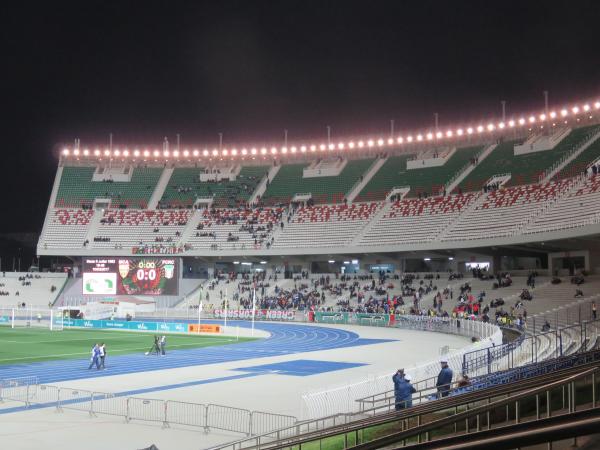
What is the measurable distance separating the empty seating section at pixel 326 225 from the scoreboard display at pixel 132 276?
12.3m

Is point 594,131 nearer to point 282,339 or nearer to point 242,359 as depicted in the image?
point 282,339

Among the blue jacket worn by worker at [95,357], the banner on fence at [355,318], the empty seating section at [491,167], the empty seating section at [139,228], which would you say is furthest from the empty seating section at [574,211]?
the empty seating section at [139,228]

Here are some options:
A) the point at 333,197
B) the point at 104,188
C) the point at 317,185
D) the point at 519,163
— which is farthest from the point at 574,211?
the point at 104,188

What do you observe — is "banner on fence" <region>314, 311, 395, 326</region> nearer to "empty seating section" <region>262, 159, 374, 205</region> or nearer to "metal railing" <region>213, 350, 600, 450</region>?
"empty seating section" <region>262, 159, 374, 205</region>

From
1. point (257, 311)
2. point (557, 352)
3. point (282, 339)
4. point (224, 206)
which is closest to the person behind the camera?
point (557, 352)

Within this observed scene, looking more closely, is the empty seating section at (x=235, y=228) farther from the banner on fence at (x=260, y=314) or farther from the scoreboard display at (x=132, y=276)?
the scoreboard display at (x=132, y=276)

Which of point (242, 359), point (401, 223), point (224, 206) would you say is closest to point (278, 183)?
point (224, 206)

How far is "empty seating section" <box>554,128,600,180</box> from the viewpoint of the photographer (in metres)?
55.1

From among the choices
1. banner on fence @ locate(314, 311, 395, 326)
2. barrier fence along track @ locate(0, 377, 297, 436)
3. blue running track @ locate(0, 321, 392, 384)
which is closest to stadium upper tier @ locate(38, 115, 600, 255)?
banner on fence @ locate(314, 311, 395, 326)

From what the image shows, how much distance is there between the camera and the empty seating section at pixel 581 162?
5509 cm

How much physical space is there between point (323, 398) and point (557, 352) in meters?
7.10

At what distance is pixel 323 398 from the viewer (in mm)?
16656

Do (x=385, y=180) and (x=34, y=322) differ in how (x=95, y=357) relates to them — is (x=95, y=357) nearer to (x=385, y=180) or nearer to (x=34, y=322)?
(x=34, y=322)

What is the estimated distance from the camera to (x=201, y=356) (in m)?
34.5
